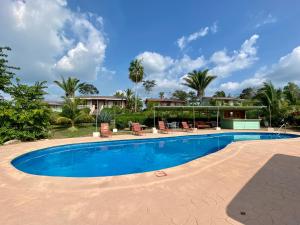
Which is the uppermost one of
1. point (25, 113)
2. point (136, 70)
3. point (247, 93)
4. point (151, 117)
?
point (136, 70)

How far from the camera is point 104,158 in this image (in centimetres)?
950

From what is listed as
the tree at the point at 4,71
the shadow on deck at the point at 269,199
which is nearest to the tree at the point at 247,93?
the shadow on deck at the point at 269,199

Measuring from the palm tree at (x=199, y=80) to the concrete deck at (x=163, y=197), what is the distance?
81.1 feet

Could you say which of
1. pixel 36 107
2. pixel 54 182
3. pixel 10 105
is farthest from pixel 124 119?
pixel 54 182

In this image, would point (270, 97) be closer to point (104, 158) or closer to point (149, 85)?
point (104, 158)

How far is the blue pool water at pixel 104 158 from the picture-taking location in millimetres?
7449

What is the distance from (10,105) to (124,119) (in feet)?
35.5

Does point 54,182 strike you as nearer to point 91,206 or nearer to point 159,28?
point 91,206

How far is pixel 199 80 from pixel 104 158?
23.9 m

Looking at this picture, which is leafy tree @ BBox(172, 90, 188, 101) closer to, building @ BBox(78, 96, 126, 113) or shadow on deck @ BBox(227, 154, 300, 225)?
building @ BBox(78, 96, 126, 113)

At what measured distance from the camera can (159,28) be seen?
17.9 meters

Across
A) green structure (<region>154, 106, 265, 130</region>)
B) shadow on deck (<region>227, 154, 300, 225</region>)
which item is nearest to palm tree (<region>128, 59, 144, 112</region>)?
green structure (<region>154, 106, 265, 130</region>)

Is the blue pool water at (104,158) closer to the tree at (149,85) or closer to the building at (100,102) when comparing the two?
the building at (100,102)

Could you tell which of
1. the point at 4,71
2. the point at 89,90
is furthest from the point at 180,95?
the point at 4,71
